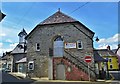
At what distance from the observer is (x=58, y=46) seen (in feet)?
85.9

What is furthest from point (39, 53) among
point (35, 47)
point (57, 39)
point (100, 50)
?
point (100, 50)

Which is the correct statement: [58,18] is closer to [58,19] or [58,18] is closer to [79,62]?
[58,19]

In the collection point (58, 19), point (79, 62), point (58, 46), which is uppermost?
point (58, 19)

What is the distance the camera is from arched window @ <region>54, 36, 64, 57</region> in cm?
2564

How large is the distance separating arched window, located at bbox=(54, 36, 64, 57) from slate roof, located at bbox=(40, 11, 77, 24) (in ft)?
8.37

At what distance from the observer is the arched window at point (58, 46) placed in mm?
25641

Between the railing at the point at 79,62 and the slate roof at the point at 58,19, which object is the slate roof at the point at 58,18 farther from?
the railing at the point at 79,62

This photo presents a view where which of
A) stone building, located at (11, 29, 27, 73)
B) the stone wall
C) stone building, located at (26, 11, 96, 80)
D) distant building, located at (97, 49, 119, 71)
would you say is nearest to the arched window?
stone building, located at (26, 11, 96, 80)

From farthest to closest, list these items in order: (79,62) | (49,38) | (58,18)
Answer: (58,18) → (49,38) → (79,62)

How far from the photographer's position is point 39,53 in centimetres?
2711

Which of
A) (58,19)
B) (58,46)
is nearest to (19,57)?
(58,19)

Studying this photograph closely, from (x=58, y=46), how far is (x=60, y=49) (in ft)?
1.77

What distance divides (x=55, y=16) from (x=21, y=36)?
85.0ft

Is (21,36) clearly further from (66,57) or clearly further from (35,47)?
(66,57)
